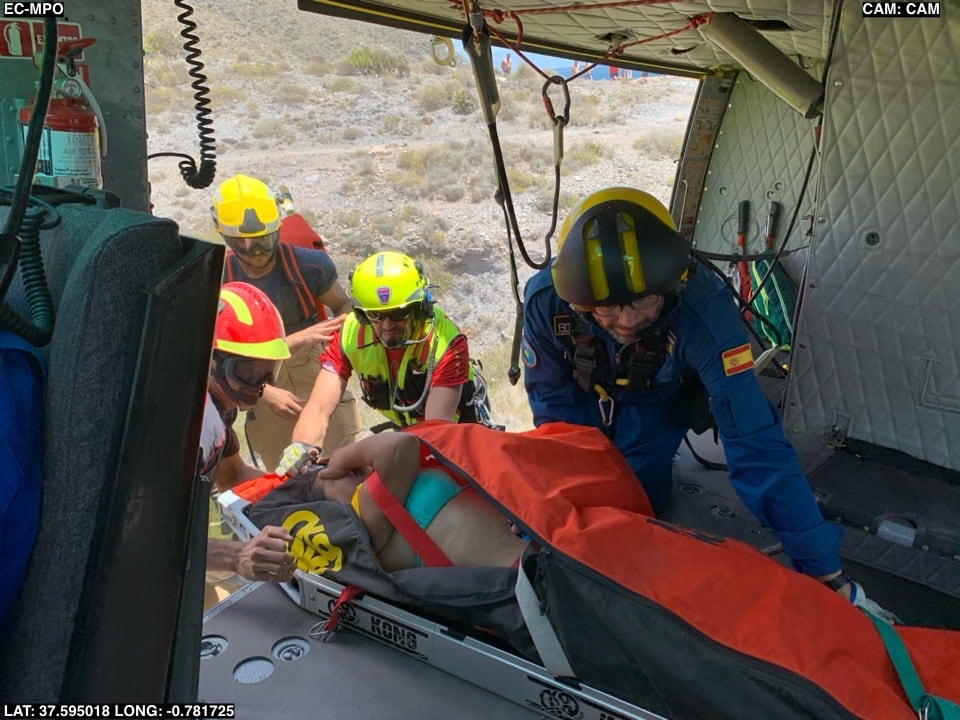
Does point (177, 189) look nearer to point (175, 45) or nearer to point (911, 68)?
point (175, 45)

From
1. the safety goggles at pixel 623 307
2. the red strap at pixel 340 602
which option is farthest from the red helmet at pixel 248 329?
the safety goggles at pixel 623 307

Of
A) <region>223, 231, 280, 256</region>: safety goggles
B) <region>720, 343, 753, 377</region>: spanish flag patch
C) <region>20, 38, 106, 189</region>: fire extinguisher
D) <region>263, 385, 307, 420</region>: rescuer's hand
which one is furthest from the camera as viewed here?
<region>223, 231, 280, 256</region>: safety goggles

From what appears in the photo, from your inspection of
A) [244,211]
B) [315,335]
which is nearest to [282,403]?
[315,335]

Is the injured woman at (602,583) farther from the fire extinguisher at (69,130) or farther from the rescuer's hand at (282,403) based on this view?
the rescuer's hand at (282,403)

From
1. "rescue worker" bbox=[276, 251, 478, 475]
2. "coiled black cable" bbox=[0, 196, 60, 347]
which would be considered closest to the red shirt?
"rescue worker" bbox=[276, 251, 478, 475]

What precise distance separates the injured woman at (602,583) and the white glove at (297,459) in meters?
0.35

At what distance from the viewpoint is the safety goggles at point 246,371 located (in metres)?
2.85

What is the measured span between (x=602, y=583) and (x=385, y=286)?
2.18 meters

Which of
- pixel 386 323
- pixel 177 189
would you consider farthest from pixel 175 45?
pixel 386 323

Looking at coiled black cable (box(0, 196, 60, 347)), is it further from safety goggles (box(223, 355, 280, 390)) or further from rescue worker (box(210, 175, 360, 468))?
rescue worker (box(210, 175, 360, 468))

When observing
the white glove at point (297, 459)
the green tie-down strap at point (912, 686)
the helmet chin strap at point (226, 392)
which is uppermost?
the helmet chin strap at point (226, 392)

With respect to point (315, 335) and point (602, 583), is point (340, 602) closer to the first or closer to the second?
point (602, 583)

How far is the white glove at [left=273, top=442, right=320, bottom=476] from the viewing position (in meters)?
2.89

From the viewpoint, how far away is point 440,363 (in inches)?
148
